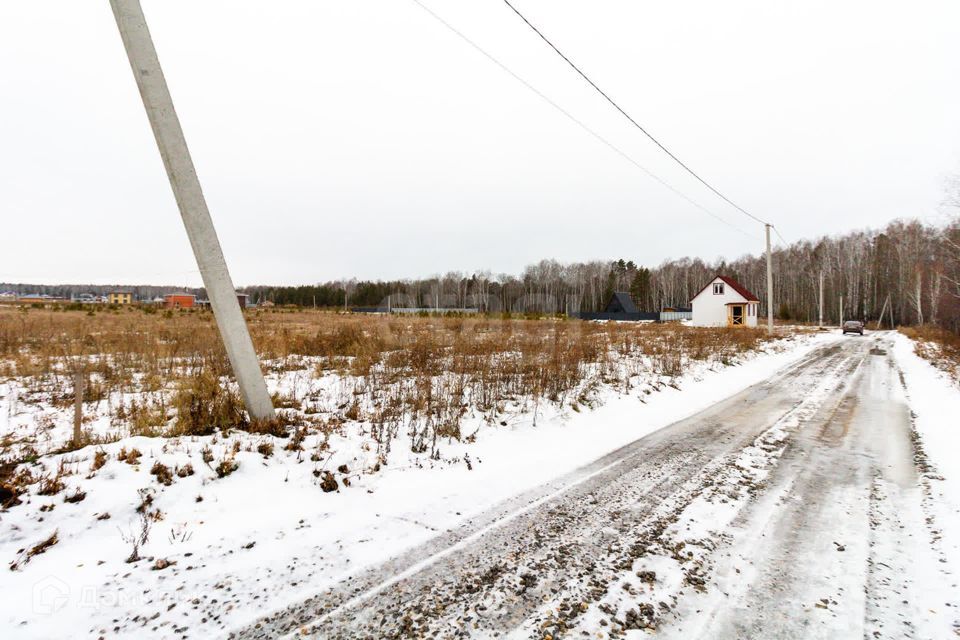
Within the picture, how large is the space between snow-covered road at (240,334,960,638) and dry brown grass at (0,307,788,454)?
2362mm

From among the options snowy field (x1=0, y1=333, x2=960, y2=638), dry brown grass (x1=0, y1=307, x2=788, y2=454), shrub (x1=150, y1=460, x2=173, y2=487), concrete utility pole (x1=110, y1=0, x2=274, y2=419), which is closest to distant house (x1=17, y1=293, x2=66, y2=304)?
dry brown grass (x1=0, y1=307, x2=788, y2=454)

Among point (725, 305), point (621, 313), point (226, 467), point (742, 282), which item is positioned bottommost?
point (226, 467)

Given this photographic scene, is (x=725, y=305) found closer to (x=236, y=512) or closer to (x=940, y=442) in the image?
(x=940, y=442)

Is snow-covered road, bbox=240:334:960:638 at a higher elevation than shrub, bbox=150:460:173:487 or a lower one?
lower

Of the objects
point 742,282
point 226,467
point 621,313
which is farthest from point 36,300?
point 742,282

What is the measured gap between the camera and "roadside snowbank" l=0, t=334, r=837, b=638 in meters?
2.57

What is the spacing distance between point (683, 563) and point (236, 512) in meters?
3.83

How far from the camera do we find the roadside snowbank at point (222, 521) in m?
2.57

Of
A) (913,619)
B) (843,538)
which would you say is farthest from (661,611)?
(843,538)

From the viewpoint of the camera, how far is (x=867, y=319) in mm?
57750

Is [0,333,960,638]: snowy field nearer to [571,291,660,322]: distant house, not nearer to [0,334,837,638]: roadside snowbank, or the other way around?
[0,334,837,638]: roadside snowbank

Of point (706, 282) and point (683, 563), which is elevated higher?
point (706, 282)

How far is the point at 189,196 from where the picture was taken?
15.7 ft

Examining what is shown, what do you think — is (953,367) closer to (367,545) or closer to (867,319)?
(367,545)
